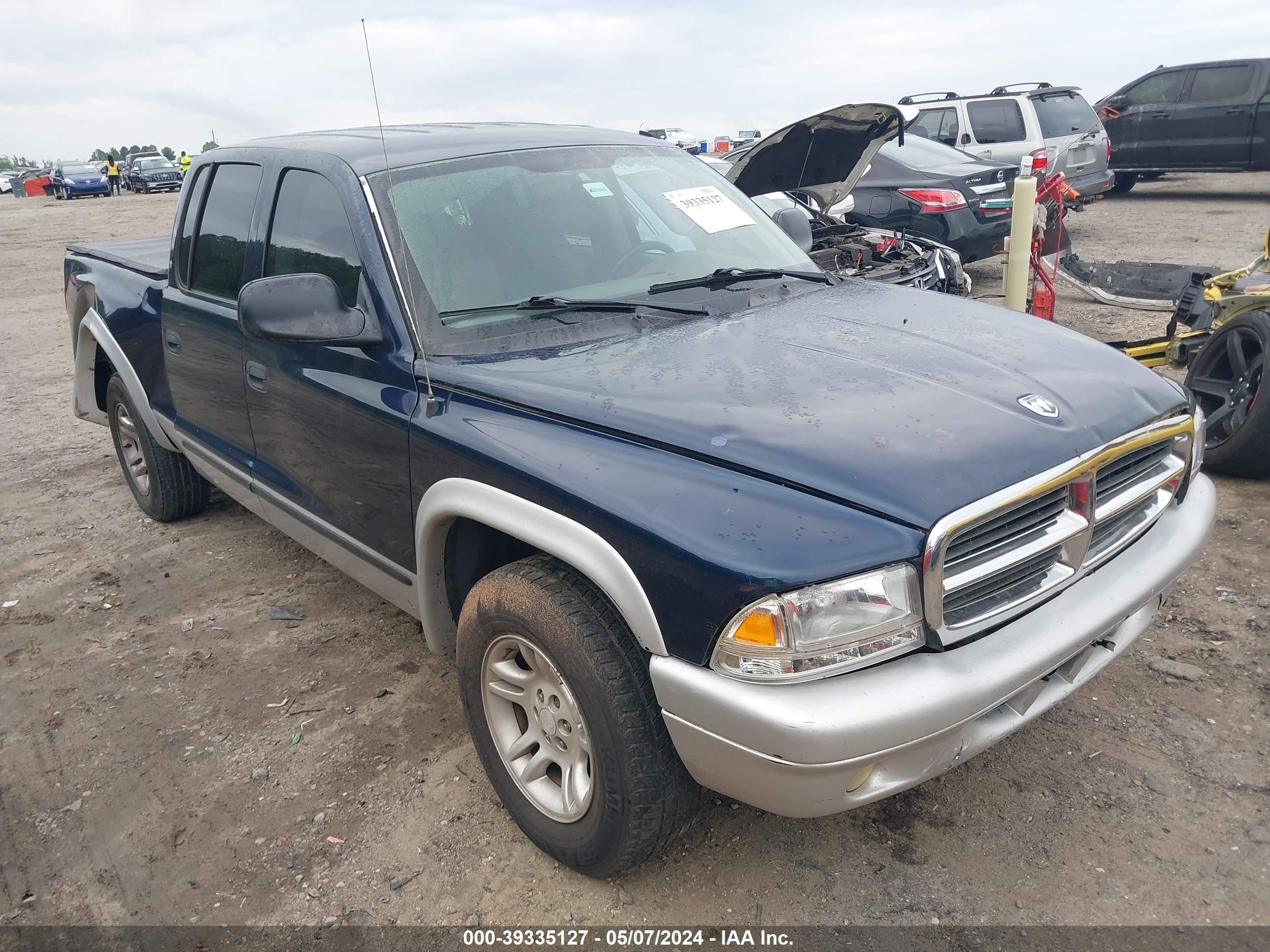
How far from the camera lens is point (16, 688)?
140 inches

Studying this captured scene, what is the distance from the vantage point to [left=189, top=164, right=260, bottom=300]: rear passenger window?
3.54 meters

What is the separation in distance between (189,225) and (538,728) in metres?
2.85

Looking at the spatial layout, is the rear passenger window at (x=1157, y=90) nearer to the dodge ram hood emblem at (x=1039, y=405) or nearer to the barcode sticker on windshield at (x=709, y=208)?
the barcode sticker on windshield at (x=709, y=208)

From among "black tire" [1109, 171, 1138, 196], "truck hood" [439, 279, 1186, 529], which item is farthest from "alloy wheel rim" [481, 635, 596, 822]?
"black tire" [1109, 171, 1138, 196]

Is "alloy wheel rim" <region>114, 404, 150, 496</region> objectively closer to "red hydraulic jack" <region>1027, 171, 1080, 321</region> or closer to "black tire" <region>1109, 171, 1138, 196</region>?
"red hydraulic jack" <region>1027, 171, 1080, 321</region>

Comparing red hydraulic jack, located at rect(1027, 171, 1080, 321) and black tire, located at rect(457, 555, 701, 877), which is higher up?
red hydraulic jack, located at rect(1027, 171, 1080, 321)

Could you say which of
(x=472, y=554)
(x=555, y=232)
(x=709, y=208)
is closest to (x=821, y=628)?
(x=472, y=554)

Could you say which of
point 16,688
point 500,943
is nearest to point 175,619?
point 16,688

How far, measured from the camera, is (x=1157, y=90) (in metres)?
14.7

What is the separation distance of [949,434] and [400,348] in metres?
1.50

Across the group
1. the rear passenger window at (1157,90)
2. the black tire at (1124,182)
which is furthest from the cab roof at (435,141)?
the black tire at (1124,182)

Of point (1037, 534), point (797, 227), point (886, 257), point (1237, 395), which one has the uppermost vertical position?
point (797, 227)

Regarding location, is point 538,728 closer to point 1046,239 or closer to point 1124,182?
point 1046,239

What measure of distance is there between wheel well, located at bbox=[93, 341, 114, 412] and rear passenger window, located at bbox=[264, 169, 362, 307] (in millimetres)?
2272
